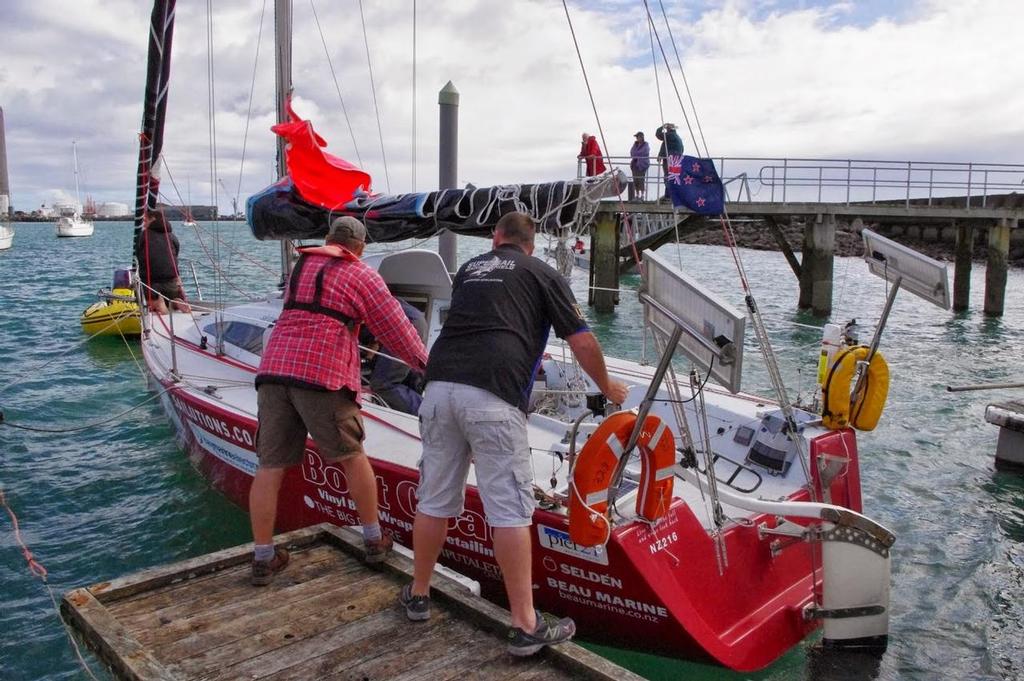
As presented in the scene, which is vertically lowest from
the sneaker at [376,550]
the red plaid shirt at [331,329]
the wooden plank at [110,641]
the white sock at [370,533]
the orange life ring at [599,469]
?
the wooden plank at [110,641]

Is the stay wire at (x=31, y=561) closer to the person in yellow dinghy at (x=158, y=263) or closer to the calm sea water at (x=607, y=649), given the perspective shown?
the calm sea water at (x=607, y=649)

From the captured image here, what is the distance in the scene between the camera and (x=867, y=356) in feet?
17.6

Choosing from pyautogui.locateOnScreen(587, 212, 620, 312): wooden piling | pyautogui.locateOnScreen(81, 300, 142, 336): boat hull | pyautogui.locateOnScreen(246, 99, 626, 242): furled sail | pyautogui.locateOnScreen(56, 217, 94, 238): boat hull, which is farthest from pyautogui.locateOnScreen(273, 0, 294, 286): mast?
pyautogui.locateOnScreen(56, 217, 94, 238): boat hull

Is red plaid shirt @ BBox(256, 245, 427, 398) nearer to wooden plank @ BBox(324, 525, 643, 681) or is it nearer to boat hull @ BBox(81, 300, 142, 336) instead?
wooden plank @ BBox(324, 525, 643, 681)

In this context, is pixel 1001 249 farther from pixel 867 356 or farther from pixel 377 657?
pixel 377 657

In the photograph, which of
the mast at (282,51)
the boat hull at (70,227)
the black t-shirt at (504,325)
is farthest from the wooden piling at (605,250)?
the boat hull at (70,227)

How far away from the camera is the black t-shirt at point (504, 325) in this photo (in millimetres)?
3148

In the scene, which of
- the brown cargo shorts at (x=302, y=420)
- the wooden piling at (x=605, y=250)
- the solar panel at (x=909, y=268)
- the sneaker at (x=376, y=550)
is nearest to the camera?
the brown cargo shorts at (x=302, y=420)

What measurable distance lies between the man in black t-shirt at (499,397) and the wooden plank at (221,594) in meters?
0.88

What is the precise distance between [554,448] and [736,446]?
1.52m

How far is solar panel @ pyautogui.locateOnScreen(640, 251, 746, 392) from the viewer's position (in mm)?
3119

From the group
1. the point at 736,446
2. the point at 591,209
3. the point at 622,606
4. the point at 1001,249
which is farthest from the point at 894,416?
the point at 1001,249

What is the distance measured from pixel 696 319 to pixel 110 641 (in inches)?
101

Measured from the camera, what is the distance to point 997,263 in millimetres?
19875
